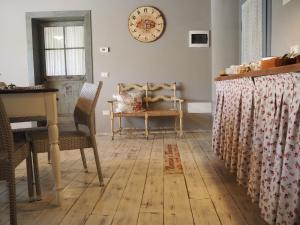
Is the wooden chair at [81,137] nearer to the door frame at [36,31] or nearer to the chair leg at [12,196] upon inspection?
the chair leg at [12,196]

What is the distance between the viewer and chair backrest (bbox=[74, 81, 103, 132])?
237 centimetres

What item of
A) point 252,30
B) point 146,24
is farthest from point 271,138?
point 146,24

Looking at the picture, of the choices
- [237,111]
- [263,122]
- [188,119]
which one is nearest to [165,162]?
[237,111]

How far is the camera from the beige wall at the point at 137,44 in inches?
202

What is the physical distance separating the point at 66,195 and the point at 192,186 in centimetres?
92

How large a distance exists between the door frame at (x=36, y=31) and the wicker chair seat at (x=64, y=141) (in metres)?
3.02

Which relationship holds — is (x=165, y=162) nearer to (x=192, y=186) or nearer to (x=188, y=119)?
(x=192, y=186)

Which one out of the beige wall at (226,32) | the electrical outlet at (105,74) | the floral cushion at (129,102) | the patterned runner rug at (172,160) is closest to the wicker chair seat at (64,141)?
the patterned runner rug at (172,160)

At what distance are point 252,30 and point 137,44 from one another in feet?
6.12

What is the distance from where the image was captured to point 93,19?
518cm

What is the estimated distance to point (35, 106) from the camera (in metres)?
1.90

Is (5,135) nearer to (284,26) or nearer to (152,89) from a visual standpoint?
(284,26)

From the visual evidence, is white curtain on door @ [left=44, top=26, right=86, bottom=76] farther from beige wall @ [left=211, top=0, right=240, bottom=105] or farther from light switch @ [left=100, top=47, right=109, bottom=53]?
beige wall @ [left=211, top=0, right=240, bottom=105]

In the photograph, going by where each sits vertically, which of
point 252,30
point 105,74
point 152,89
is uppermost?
point 252,30
